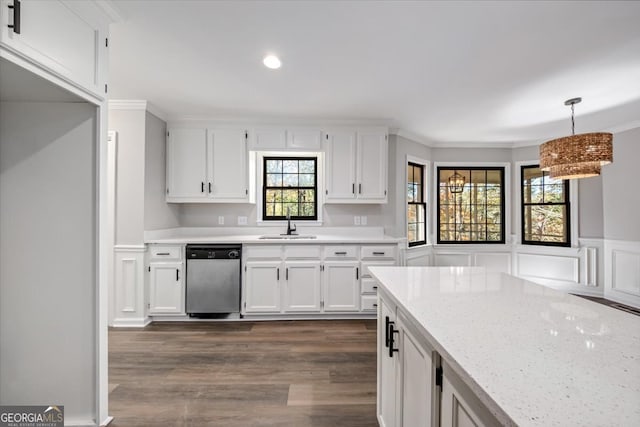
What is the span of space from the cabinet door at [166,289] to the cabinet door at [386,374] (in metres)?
2.56

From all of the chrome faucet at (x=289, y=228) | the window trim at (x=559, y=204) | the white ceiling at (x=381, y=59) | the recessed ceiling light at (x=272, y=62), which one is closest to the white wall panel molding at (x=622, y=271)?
the window trim at (x=559, y=204)

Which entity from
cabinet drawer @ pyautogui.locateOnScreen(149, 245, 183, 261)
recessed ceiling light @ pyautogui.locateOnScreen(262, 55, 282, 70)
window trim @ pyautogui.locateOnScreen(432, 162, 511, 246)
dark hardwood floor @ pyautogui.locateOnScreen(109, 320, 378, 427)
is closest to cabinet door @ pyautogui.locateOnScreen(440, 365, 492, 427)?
dark hardwood floor @ pyautogui.locateOnScreen(109, 320, 378, 427)

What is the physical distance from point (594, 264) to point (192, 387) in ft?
18.7

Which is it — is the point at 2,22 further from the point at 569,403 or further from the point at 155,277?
the point at 155,277

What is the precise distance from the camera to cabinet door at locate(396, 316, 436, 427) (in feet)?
3.16

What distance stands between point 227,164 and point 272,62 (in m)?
1.69

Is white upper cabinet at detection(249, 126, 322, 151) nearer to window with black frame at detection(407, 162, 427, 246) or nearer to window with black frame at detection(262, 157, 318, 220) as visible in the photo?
window with black frame at detection(262, 157, 318, 220)

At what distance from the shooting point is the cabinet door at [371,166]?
3.86 metres

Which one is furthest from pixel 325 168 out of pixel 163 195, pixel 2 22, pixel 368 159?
pixel 2 22

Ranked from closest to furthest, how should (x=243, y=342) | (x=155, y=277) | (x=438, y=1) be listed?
1. (x=438, y=1)
2. (x=243, y=342)
3. (x=155, y=277)

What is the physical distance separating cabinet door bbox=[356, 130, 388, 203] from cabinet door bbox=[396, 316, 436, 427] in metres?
2.68

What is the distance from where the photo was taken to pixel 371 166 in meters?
3.86

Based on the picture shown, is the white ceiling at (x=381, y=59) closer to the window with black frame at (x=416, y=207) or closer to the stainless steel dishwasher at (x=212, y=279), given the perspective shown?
the window with black frame at (x=416, y=207)

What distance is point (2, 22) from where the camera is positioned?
1.17 metres
